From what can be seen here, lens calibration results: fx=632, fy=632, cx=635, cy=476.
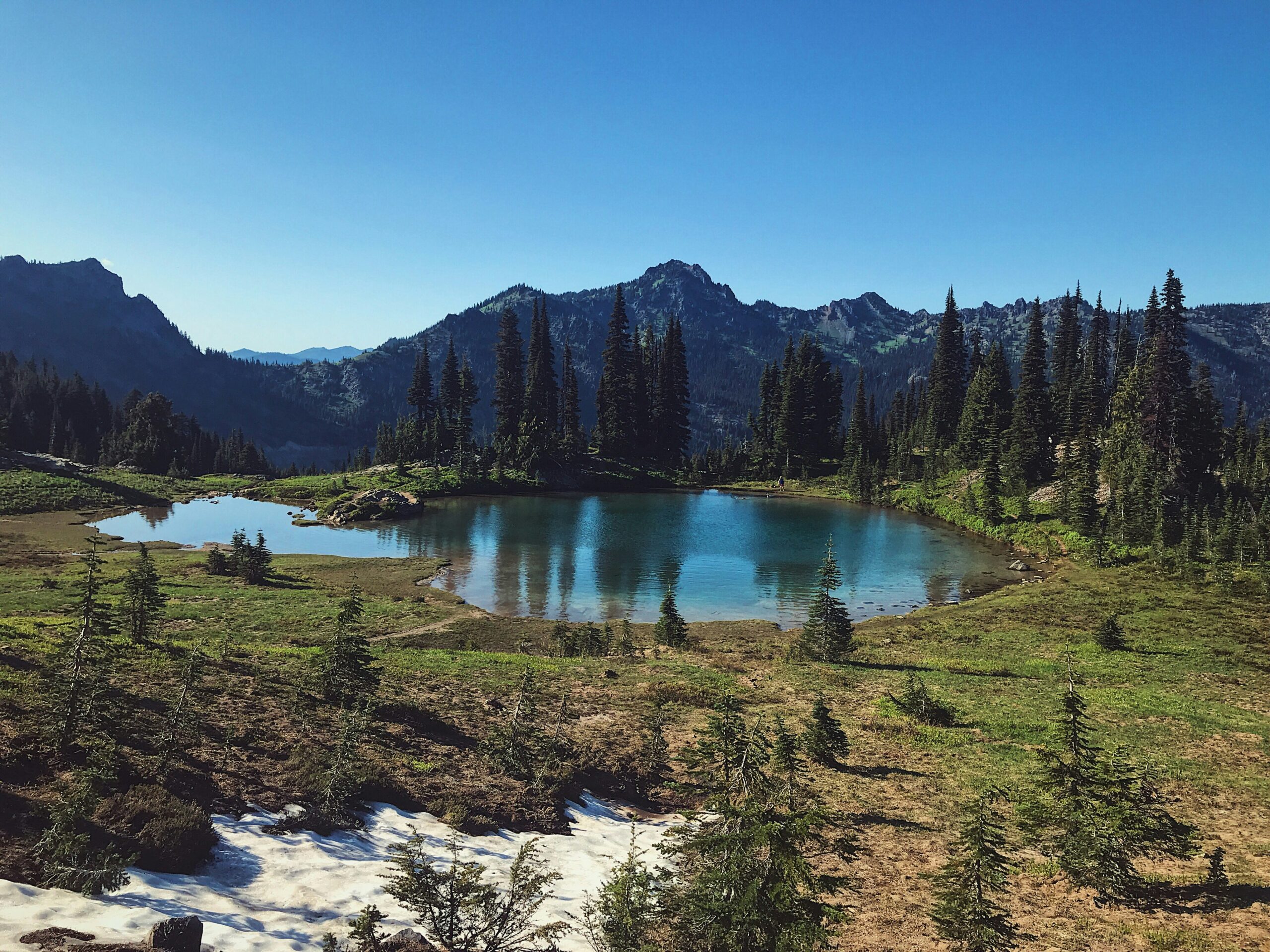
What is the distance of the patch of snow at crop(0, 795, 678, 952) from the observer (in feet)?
19.6

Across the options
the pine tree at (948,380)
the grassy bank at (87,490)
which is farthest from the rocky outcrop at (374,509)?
the pine tree at (948,380)

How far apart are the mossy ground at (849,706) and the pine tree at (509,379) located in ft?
222

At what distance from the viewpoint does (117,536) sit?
169 feet

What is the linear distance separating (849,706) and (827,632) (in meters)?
5.82

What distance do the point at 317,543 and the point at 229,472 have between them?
3052 inches

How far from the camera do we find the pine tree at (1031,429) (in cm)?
7006

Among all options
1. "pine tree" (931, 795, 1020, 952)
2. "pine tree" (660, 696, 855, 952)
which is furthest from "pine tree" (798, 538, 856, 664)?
"pine tree" (660, 696, 855, 952)

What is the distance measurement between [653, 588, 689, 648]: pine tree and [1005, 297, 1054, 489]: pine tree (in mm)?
55147

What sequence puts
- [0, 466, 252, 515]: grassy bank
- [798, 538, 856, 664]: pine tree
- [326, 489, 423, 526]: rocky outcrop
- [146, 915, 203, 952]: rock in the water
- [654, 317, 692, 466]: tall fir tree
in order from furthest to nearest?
1. [654, 317, 692, 466]: tall fir tree
2. [326, 489, 423, 526]: rocky outcrop
3. [0, 466, 252, 515]: grassy bank
4. [798, 538, 856, 664]: pine tree
5. [146, 915, 203, 952]: rock in the water

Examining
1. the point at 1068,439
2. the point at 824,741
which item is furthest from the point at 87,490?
the point at 1068,439

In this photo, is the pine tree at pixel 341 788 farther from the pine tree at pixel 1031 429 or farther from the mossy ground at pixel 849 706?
the pine tree at pixel 1031 429

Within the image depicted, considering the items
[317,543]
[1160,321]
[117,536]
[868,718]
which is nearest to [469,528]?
[317,543]

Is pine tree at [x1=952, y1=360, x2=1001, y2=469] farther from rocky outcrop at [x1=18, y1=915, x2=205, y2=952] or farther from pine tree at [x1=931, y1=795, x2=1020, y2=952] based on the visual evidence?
rocky outcrop at [x1=18, y1=915, x2=205, y2=952]

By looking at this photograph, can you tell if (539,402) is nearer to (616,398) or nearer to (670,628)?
(616,398)
